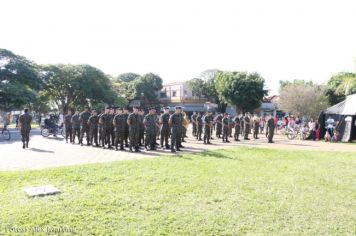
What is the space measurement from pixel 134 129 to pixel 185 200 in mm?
7770

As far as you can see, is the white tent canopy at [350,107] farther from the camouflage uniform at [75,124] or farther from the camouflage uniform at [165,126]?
the camouflage uniform at [75,124]

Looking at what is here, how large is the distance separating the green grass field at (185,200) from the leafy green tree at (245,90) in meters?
39.1

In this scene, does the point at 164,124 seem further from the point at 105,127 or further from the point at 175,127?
the point at 105,127

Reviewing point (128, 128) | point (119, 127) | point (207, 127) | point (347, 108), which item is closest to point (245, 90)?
point (347, 108)

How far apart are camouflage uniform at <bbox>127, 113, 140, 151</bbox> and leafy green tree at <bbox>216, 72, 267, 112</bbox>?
37033 millimetres

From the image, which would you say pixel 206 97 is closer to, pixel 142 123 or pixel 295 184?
pixel 142 123

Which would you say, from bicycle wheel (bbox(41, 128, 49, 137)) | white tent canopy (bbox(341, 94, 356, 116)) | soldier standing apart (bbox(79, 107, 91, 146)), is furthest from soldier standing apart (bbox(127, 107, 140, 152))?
white tent canopy (bbox(341, 94, 356, 116))

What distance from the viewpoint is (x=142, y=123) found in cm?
1582

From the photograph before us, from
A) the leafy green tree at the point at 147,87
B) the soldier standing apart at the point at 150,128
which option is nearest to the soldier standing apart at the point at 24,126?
the soldier standing apart at the point at 150,128

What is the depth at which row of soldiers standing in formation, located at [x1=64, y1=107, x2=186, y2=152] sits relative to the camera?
1463 centimetres

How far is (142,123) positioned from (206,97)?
157 feet

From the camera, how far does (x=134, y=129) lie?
14391mm

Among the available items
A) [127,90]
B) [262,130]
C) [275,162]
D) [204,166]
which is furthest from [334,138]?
[127,90]

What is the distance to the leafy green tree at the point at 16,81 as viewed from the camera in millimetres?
30781
